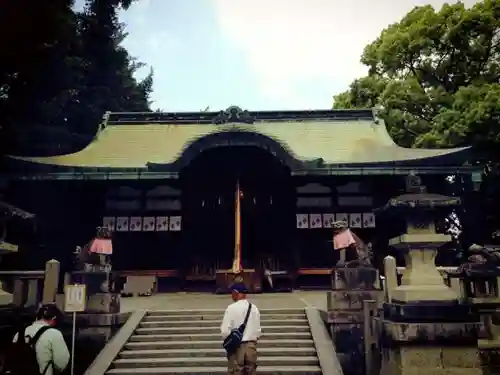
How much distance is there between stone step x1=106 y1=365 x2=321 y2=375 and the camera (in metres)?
Answer: 8.08

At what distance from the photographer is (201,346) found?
914cm

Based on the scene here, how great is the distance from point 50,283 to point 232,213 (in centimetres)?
813

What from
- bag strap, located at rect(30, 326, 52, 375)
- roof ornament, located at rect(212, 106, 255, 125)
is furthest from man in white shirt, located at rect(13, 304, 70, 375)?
roof ornament, located at rect(212, 106, 255, 125)

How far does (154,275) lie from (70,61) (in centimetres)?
1287

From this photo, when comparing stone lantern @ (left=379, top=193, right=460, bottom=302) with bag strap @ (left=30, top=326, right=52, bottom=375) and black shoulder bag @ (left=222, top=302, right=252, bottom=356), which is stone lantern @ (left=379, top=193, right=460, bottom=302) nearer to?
black shoulder bag @ (left=222, top=302, right=252, bottom=356)

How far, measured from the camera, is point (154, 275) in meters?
16.7

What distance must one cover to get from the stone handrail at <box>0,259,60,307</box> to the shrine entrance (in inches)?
280

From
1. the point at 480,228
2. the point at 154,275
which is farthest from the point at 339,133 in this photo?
the point at 154,275

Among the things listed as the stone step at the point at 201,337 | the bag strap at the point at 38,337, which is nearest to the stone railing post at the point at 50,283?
the stone step at the point at 201,337

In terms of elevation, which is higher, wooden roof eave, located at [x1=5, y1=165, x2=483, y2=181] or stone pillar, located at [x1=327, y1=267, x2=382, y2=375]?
wooden roof eave, located at [x1=5, y1=165, x2=483, y2=181]

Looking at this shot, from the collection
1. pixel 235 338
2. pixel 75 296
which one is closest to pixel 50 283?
pixel 75 296

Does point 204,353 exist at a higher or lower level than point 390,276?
lower

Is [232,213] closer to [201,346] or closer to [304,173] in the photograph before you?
[304,173]

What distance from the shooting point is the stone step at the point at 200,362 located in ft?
27.6
